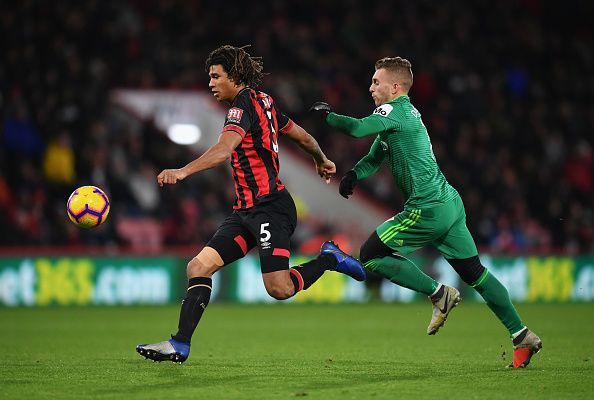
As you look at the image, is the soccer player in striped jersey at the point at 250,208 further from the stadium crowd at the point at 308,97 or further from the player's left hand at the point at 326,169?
the stadium crowd at the point at 308,97

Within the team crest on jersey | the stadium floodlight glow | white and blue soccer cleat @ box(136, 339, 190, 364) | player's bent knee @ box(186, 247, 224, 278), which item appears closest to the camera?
white and blue soccer cleat @ box(136, 339, 190, 364)

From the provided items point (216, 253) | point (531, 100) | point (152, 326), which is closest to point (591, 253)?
point (531, 100)

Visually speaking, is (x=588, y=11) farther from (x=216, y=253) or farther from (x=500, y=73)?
(x=216, y=253)

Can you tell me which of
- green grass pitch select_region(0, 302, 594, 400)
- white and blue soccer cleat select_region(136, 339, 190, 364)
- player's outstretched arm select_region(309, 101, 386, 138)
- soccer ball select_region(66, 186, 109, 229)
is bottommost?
green grass pitch select_region(0, 302, 594, 400)

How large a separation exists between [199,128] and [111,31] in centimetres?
236

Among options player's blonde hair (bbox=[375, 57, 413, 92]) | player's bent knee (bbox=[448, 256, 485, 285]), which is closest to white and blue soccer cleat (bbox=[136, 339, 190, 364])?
player's bent knee (bbox=[448, 256, 485, 285])

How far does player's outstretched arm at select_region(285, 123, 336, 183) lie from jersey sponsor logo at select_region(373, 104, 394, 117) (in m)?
0.61

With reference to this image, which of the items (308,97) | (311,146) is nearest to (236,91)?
(311,146)

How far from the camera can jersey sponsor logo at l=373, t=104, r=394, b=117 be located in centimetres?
709

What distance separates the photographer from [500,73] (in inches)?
820

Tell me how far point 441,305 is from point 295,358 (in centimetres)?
136

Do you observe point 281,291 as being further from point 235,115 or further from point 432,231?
point 235,115

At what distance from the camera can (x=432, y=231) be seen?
7219 millimetres

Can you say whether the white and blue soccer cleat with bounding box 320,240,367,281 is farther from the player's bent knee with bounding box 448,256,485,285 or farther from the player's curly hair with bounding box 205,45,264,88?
the player's curly hair with bounding box 205,45,264,88
